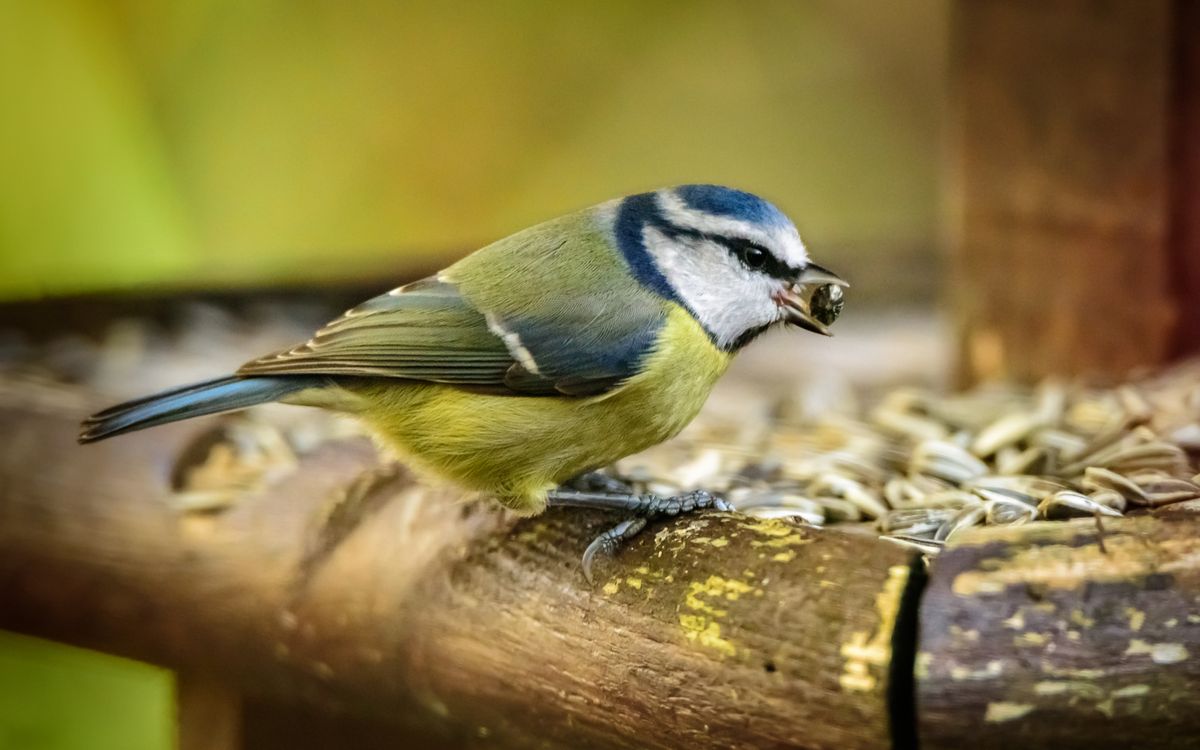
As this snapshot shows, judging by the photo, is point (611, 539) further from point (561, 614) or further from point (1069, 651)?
point (1069, 651)

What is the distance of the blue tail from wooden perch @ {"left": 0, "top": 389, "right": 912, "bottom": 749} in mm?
177

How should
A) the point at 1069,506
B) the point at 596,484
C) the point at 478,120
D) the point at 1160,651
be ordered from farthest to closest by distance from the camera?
the point at 478,120 → the point at 596,484 → the point at 1069,506 → the point at 1160,651

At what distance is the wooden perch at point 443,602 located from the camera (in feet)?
2.89

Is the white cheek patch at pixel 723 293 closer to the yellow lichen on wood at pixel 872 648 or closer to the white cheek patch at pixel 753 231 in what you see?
the white cheek patch at pixel 753 231

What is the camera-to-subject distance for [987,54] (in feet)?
6.73

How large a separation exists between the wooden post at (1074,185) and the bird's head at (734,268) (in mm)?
937

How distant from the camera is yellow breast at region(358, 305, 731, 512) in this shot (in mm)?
1233

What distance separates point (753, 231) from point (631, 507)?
36 centimetres

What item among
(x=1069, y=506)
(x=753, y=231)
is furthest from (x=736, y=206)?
(x=1069, y=506)

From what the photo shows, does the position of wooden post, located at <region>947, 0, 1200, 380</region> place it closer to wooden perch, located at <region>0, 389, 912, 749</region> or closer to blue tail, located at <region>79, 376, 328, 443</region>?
wooden perch, located at <region>0, 389, 912, 749</region>

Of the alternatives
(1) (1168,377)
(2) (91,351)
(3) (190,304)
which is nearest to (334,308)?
(3) (190,304)

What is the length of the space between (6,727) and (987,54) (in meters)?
2.43

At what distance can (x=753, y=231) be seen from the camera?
4.19 ft

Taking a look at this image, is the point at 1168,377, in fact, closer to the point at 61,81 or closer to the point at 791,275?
the point at 791,275
